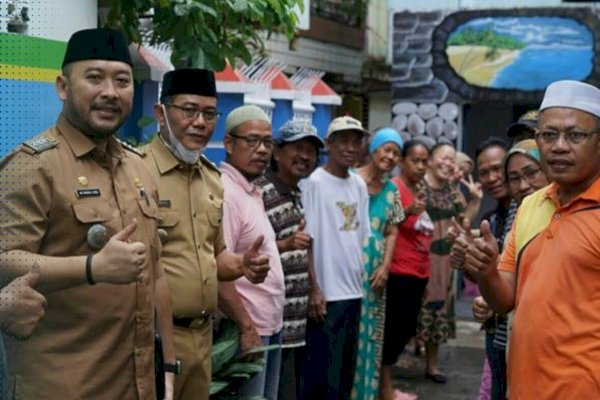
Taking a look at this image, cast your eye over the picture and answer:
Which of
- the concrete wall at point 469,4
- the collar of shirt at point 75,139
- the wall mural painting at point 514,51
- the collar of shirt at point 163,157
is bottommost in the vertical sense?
the collar of shirt at point 163,157

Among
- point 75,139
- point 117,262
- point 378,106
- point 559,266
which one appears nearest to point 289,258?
point 559,266

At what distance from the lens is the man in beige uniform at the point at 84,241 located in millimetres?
2818

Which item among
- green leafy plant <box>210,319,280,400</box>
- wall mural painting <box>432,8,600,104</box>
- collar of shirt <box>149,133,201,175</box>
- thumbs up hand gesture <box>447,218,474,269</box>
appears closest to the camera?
thumbs up hand gesture <box>447,218,474,269</box>

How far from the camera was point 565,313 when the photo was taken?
3.31 meters

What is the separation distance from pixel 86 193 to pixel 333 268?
10.6ft

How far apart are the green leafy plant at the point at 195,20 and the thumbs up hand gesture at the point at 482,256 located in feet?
5.42

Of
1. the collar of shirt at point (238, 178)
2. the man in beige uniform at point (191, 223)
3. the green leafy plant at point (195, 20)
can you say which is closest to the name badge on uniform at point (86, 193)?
the man in beige uniform at point (191, 223)

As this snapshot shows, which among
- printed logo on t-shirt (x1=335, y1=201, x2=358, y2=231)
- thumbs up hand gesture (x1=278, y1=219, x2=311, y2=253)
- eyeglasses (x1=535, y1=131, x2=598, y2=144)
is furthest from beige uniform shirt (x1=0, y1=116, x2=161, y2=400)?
printed logo on t-shirt (x1=335, y1=201, x2=358, y2=231)

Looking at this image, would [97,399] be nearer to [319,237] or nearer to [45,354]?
[45,354]

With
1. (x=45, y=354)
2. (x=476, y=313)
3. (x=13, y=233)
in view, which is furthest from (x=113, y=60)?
(x=476, y=313)

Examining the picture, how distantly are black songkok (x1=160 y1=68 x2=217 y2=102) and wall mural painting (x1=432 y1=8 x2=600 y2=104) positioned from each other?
27.1 ft

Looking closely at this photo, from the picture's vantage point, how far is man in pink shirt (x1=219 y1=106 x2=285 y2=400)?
486 centimetres

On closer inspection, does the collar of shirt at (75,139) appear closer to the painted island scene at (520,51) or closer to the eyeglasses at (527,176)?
the eyeglasses at (527,176)

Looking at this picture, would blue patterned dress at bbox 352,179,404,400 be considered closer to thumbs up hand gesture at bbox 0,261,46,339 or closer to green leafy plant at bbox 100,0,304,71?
green leafy plant at bbox 100,0,304,71
